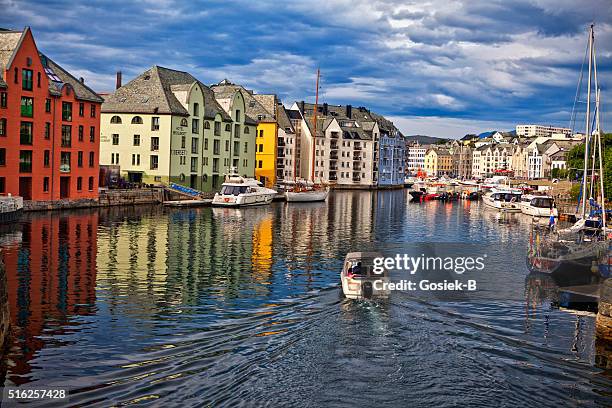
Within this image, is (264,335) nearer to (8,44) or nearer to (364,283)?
(364,283)

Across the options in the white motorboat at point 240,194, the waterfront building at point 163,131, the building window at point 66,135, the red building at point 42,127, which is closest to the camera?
the red building at point 42,127

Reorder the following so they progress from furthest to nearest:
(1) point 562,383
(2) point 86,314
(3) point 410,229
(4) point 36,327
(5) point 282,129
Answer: (5) point 282,129 → (3) point 410,229 → (2) point 86,314 → (4) point 36,327 → (1) point 562,383

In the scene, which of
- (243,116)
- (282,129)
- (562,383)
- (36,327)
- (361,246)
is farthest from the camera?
(282,129)

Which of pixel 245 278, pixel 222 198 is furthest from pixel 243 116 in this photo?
pixel 245 278

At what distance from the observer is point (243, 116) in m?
119

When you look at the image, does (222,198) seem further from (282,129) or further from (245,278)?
(282,129)

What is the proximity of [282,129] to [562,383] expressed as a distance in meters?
139

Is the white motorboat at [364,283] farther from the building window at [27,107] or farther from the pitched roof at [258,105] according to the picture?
the pitched roof at [258,105]

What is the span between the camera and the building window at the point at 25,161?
66625 mm

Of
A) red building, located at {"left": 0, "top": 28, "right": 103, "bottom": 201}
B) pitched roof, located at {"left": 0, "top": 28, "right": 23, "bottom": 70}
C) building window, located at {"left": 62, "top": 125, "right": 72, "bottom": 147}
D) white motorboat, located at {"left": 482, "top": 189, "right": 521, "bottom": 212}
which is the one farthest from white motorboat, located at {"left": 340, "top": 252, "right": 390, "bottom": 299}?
white motorboat, located at {"left": 482, "top": 189, "right": 521, "bottom": 212}

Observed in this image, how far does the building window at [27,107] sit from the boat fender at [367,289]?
49.4m

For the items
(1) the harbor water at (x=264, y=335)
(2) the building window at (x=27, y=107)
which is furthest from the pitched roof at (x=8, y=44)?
(1) the harbor water at (x=264, y=335)

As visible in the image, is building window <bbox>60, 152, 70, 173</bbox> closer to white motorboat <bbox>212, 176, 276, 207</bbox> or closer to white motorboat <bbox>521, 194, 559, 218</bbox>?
white motorboat <bbox>212, 176, 276, 207</bbox>

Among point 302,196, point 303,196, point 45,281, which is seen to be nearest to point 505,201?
point 303,196
